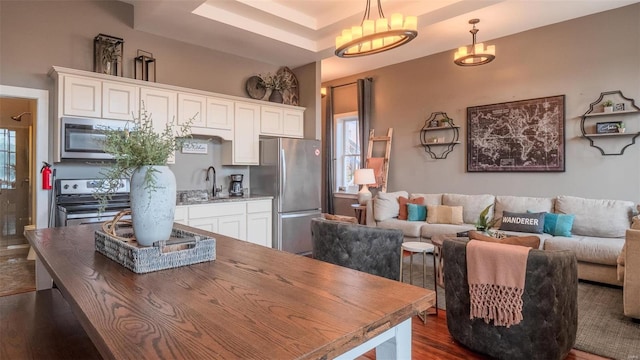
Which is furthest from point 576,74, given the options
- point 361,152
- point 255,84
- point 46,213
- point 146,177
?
point 46,213

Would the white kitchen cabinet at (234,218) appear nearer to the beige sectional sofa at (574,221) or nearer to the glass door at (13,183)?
the beige sectional sofa at (574,221)

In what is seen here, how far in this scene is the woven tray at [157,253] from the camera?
1257mm

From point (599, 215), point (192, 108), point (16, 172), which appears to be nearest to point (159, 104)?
point (192, 108)

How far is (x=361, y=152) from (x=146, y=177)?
5641 mm

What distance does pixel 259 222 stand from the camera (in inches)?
182

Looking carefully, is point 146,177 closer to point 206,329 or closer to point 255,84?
point 206,329

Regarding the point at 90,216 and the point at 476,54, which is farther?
the point at 476,54

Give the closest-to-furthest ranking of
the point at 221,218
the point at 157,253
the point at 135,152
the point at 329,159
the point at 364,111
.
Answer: the point at 157,253, the point at 135,152, the point at 221,218, the point at 364,111, the point at 329,159

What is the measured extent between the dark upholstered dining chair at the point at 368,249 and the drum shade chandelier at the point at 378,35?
1.61 m

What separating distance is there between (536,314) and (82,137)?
3.94 m

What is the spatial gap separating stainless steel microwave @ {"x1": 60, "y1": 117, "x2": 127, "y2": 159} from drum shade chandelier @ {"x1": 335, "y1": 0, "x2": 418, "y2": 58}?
2.20 m

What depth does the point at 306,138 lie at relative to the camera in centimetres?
544

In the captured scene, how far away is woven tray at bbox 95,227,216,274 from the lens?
4.12 feet

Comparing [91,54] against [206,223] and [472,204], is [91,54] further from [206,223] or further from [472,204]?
[472,204]
